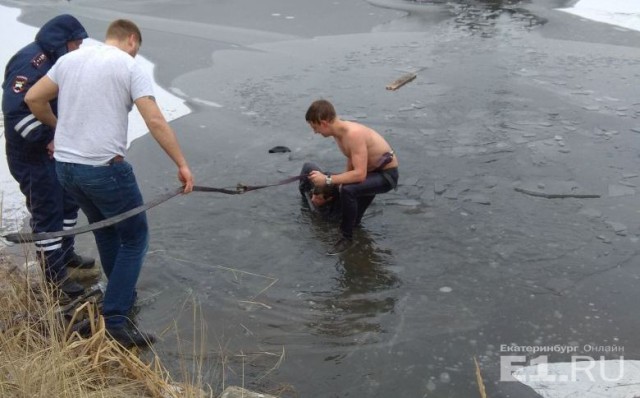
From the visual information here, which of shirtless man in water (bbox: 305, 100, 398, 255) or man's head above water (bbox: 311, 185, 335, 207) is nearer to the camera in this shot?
shirtless man in water (bbox: 305, 100, 398, 255)

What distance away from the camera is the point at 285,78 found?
9406mm

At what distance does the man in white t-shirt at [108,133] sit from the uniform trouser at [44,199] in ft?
1.36

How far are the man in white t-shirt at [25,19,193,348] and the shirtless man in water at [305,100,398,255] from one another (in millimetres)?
1474

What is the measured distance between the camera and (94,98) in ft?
11.8

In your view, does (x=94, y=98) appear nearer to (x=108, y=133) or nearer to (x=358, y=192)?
(x=108, y=133)

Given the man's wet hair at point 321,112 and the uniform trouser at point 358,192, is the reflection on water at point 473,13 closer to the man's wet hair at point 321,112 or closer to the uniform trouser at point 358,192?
the uniform trouser at point 358,192

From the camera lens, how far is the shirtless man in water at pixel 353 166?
4926 mm

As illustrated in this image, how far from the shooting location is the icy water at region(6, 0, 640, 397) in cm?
391

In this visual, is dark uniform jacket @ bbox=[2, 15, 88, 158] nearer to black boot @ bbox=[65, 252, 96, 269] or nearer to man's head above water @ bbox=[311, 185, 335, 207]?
black boot @ bbox=[65, 252, 96, 269]

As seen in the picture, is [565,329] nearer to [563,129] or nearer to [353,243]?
[353,243]

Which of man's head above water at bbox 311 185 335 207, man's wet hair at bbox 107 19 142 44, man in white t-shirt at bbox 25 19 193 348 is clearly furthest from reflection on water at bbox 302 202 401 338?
man's wet hair at bbox 107 19 142 44

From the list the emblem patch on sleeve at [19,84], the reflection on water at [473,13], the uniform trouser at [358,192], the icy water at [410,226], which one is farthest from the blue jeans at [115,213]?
the reflection on water at [473,13]

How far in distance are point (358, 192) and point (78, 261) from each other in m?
2.24

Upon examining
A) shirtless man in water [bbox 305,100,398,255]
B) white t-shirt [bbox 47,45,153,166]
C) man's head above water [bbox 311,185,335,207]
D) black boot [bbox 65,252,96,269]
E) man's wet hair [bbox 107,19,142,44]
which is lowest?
black boot [bbox 65,252,96,269]
